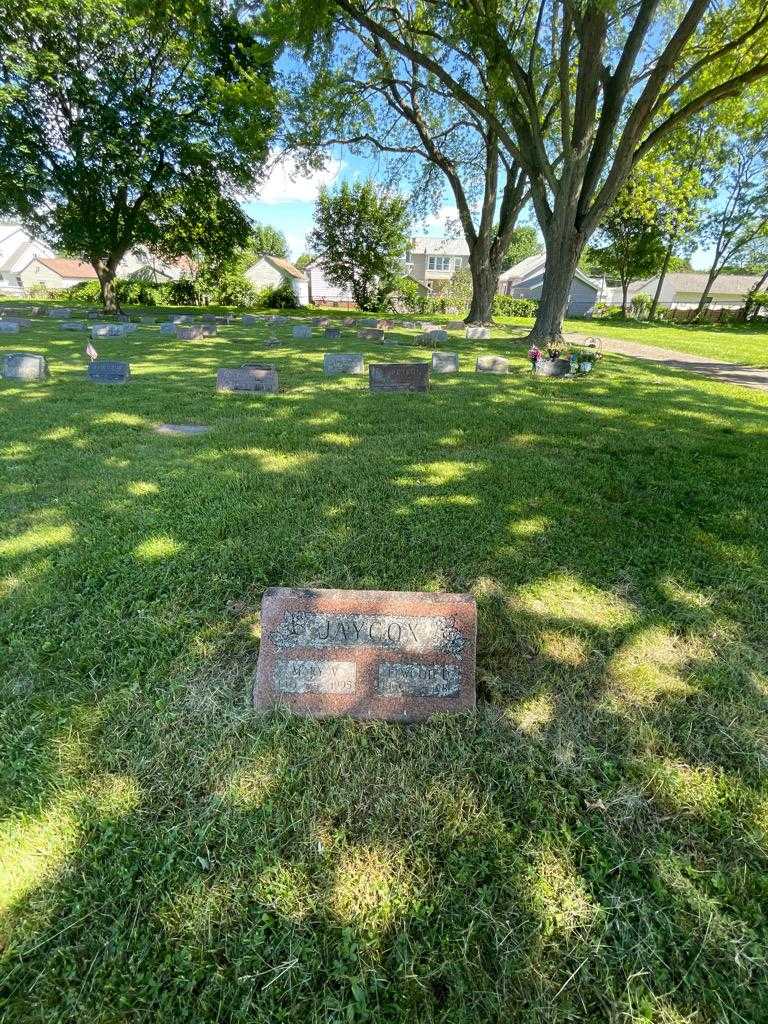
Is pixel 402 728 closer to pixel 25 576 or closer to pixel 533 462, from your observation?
pixel 25 576

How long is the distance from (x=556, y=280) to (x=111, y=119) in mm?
20356

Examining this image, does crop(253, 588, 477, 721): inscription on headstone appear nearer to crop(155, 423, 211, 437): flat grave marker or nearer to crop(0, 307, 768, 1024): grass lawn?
crop(0, 307, 768, 1024): grass lawn

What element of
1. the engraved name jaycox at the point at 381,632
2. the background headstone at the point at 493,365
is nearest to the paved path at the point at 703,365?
the background headstone at the point at 493,365

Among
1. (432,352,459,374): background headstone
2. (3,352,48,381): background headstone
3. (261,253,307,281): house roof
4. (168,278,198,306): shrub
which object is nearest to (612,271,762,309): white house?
(261,253,307,281): house roof

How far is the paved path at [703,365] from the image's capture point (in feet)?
33.8

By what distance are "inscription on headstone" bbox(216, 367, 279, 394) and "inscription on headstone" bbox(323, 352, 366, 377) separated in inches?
76.2

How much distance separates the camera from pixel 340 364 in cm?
925

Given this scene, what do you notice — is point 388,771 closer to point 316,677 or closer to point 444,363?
point 316,677

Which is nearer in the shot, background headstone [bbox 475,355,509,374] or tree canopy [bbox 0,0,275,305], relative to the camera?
background headstone [bbox 475,355,509,374]

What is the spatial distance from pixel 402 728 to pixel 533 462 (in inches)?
126

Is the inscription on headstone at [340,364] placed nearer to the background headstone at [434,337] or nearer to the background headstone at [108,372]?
the background headstone at [108,372]

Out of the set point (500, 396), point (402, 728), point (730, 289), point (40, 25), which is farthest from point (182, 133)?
point (730, 289)

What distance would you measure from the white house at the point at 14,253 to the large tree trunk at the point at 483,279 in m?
62.6

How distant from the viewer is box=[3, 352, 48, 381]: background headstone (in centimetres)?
789
